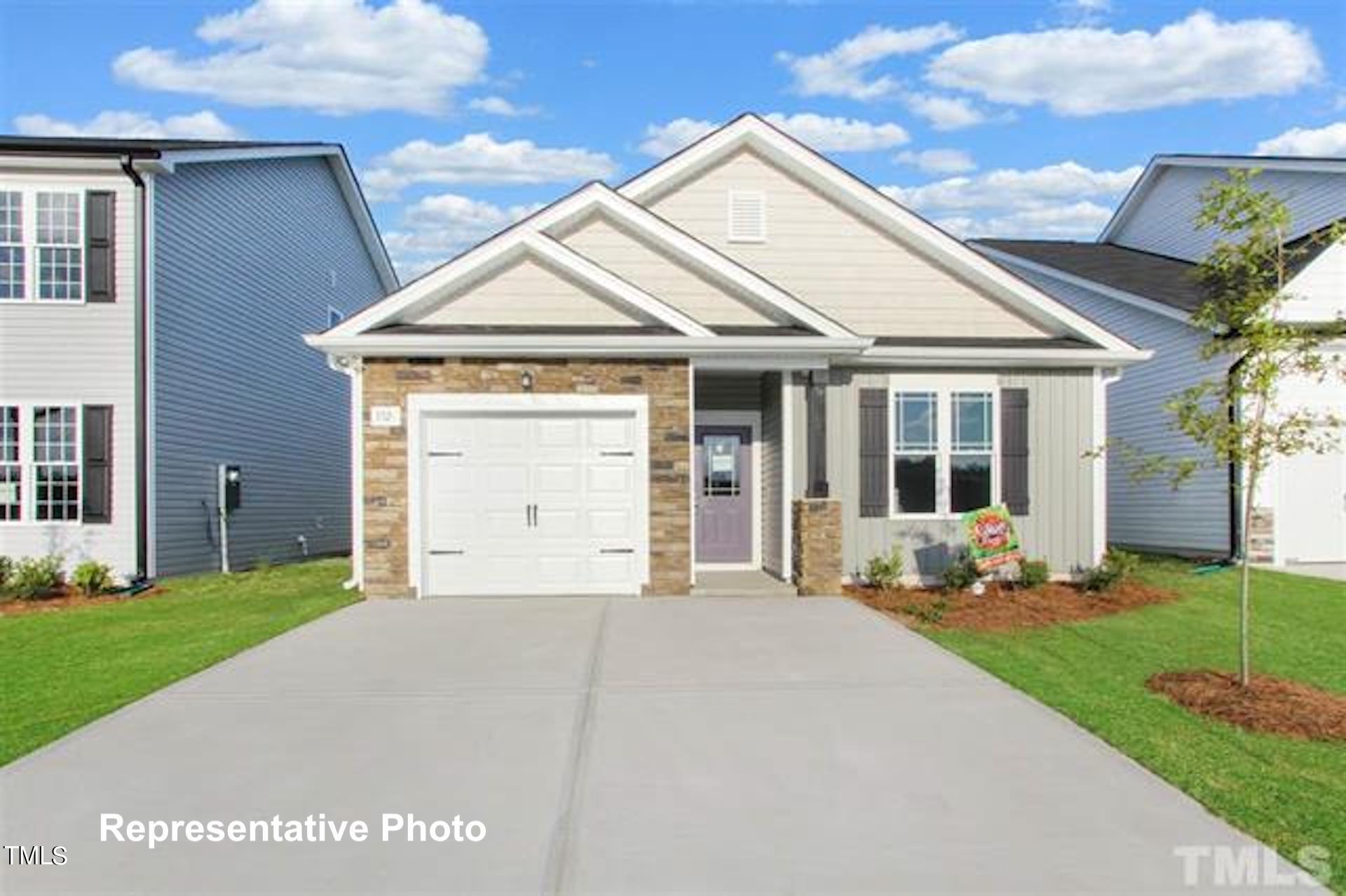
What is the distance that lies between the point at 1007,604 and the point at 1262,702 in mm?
4814

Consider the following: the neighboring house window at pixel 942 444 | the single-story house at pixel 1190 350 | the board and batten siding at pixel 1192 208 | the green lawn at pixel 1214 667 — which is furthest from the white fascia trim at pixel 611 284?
the board and batten siding at pixel 1192 208

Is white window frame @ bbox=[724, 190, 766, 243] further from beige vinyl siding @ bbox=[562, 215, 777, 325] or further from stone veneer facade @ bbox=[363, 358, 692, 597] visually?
stone veneer facade @ bbox=[363, 358, 692, 597]

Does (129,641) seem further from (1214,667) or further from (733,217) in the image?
(1214,667)

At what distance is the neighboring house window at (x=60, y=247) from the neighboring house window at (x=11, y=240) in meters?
0.24

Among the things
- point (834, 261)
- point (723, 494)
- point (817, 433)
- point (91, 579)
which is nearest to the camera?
point (817, 433)

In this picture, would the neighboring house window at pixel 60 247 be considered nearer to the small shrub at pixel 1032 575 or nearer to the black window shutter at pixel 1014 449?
the black window shutter at pixel 1014 449

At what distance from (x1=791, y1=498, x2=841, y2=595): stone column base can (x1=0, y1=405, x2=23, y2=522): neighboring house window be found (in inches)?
430

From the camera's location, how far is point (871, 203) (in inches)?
563

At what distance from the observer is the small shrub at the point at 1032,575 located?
506 inches

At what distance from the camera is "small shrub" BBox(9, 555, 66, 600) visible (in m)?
12.9

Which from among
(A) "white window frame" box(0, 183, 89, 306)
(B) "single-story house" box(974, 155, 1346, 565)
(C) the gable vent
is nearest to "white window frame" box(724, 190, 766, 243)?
(C) the gable vent

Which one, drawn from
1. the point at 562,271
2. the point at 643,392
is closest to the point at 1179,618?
the point at 643,392

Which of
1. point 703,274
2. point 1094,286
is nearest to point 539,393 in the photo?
point 703,274

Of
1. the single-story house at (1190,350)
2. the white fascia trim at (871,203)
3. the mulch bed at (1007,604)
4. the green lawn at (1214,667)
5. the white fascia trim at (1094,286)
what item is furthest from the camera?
the white fascia trim at (1094,286)
